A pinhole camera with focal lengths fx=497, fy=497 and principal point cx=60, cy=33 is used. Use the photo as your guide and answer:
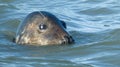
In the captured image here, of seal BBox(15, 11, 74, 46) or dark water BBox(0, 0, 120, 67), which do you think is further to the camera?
seal BBox(15, 11, 74, 46)

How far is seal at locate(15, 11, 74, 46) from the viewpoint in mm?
8133

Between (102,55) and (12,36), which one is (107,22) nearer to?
(12,36)

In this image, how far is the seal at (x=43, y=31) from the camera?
26.7ft

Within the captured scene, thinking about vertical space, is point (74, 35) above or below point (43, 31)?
below

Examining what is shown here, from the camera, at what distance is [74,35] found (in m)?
Answer: 9.54

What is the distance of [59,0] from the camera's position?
44.7ft

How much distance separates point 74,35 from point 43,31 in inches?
56.4

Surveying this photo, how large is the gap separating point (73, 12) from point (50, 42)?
405cm

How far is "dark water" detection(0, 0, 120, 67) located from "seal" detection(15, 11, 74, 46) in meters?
0.12

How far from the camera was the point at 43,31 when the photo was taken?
822cm

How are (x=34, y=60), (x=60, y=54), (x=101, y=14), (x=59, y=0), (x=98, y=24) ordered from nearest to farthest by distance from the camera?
1. (x=34, y=60)
2. (x=60, y=54)
3. (x=98, y=24)
4. (x=101, y=14)
5. (x=59, y=0)

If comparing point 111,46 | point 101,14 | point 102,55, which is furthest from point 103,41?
point 101,14

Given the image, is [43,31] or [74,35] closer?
[43,31]

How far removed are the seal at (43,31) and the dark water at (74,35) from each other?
116mm
